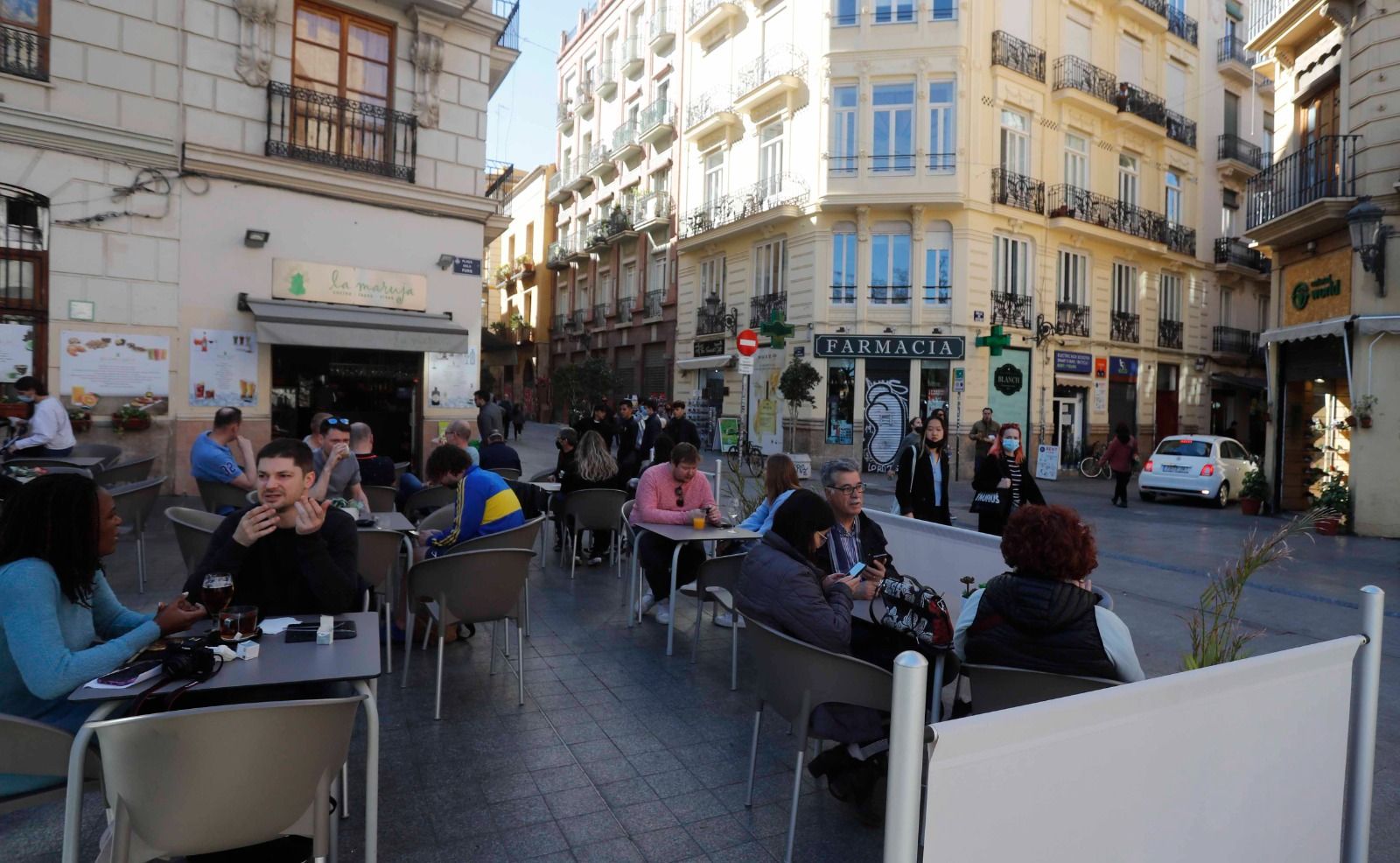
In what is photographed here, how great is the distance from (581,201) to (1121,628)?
37547mm

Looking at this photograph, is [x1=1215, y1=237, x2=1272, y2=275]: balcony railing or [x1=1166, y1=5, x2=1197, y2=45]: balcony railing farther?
[x1=1215, y1=237, x2=1272, y2=275]: balcony railing

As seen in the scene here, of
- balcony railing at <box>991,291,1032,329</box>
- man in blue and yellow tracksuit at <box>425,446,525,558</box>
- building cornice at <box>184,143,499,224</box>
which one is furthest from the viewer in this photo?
balcony railing at <box>991,291,1032,329</box>

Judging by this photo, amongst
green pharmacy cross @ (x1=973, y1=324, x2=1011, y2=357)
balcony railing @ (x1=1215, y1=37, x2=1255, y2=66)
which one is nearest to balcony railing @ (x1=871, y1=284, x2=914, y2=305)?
green pharmacy cross @ (x1=973, y1=324, x2=1011, y2=357)

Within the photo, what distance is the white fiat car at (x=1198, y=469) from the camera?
1661 cm

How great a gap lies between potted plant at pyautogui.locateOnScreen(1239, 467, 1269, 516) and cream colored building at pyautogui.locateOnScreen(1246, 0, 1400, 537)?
199 millimetres

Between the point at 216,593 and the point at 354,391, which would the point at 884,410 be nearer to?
the point at 354,391

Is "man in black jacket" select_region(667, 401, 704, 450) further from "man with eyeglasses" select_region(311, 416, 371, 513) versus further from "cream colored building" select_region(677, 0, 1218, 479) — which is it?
"cream colored building" select_region(677, 0, 1218, 479)

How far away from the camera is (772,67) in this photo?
2389cm

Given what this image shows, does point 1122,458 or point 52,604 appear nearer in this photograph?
point 52,604

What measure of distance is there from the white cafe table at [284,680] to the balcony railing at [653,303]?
27.6 m

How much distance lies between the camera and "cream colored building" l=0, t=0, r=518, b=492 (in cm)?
1007

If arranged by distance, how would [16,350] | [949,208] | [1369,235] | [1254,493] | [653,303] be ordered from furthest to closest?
1. [653,303]
2. [949,208]
3. [1254,493]
4. [1369,235]
5. [16,350]

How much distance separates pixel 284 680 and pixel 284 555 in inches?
40.7

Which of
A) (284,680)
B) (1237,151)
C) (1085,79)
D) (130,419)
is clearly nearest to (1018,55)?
(1085,79)
